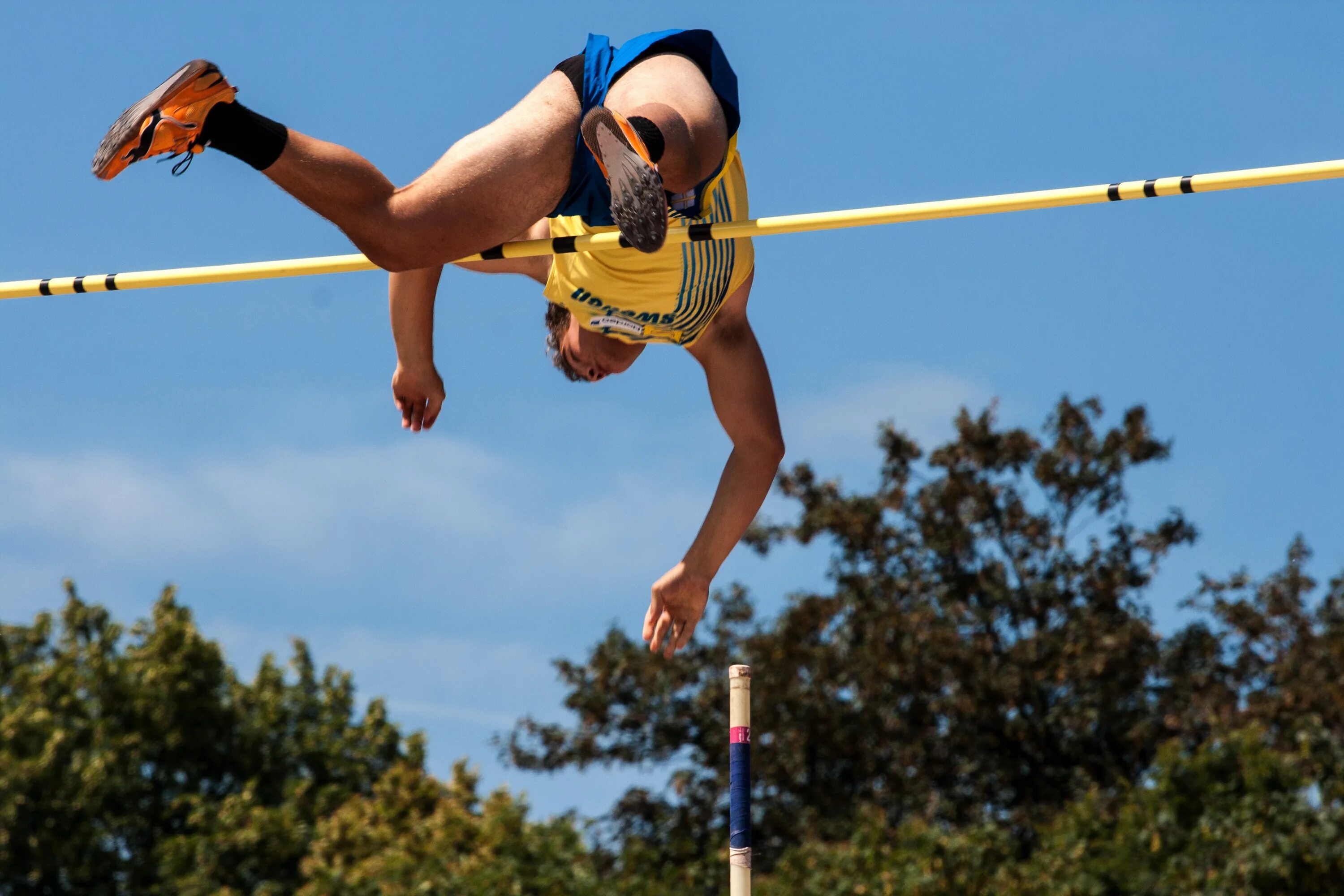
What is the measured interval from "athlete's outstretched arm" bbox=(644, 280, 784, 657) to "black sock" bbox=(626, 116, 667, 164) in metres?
1.01

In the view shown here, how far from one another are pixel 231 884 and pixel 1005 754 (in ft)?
29.9

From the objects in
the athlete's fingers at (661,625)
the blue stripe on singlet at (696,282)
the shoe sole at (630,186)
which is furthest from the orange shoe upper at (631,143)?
the athlete's fingers at (661,625)

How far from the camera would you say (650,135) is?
402 cm

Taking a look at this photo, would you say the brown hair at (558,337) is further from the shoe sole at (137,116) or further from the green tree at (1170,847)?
the green tree at (1170,847)

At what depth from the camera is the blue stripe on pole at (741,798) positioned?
13.9 ft

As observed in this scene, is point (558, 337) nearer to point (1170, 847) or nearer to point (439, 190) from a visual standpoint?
point (439, 190)

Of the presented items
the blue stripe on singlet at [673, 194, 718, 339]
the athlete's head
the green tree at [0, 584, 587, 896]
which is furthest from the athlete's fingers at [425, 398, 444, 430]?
the green tree at [0, 584, 587, 896]

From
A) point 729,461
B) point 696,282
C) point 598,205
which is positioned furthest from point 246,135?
point 729,461

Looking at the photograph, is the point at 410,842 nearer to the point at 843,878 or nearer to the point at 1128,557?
the point at 843,878

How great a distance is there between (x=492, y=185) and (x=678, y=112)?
20.5 inches

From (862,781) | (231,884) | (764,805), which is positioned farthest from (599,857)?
(231,884)

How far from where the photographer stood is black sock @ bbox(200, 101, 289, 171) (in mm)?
3969

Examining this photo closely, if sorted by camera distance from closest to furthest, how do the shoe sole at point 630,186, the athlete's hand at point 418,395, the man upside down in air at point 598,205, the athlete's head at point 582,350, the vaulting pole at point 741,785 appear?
the shoe sole at point 630,186 < the man upside down in air at point 598,205 < the vaulting pole at point 741,785 < the athlete's head at point 582,350 < the athlete's hand at point 418,395

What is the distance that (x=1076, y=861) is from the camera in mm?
12383
